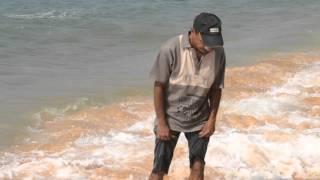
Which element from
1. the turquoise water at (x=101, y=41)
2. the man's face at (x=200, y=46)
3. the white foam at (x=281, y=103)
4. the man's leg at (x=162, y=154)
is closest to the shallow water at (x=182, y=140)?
the white foam at (x=281, y=103)

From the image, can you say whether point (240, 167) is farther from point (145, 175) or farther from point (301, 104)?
point (301, 104)

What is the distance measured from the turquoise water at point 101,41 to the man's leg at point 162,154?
3.15 m

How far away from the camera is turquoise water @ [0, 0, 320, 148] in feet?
30.8

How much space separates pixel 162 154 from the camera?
14.5 ft

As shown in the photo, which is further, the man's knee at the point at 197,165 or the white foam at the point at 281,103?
the white foam at the point at 281,103

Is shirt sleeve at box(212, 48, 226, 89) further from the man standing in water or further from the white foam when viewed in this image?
Result: the white foam

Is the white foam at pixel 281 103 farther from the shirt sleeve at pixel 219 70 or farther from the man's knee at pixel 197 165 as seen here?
the shirt sleeve at pixel 219 70

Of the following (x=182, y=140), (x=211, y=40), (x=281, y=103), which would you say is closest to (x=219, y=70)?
(x=211, y=40)

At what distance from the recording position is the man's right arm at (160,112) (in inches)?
165

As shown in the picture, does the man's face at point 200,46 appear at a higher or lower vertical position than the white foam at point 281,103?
higher

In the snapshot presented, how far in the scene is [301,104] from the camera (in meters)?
8.27

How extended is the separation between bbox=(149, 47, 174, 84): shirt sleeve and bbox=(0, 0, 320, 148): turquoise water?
3535mm

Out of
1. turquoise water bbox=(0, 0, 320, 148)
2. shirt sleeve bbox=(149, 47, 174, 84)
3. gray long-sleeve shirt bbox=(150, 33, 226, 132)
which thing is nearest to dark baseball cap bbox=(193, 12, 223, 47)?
gray long-sleeve shirt bbox=(150, 33, 226, 132)

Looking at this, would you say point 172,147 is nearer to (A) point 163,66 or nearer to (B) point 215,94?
(B) point 215,94
